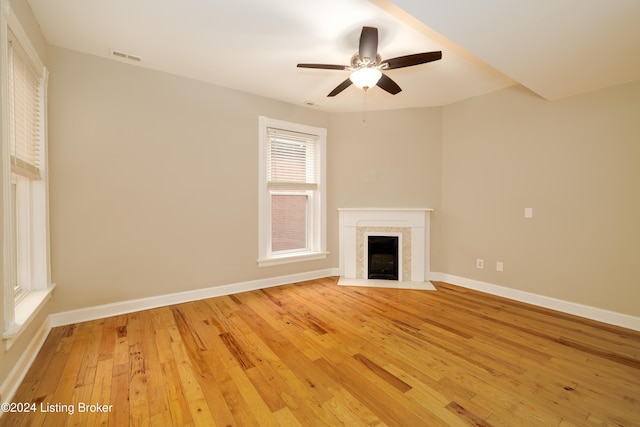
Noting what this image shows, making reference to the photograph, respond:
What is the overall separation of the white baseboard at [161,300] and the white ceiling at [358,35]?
2.60 meters

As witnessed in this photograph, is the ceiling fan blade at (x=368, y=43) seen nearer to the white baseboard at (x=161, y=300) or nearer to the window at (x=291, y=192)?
the window at (x=291, y=192)

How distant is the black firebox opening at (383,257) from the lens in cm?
408

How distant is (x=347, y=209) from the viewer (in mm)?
4133

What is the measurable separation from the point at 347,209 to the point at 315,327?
2.07 m

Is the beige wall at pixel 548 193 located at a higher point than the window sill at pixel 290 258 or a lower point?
higher

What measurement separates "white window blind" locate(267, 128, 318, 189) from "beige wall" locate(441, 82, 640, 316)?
82.0 inches

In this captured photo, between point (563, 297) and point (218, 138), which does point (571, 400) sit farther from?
point (218, 138)

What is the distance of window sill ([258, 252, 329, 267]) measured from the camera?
3682mm

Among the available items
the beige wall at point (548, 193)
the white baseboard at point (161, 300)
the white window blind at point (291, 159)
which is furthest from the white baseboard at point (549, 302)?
the white window blind at point (291, 159)

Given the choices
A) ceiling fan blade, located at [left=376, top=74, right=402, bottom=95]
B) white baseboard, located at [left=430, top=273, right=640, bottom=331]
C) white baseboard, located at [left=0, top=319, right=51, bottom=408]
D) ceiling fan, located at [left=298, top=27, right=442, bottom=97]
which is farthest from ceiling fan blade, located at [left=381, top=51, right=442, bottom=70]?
white baseboard, located at [left=0, top=319, right=51, bottom=408]

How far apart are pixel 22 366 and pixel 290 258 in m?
2.68

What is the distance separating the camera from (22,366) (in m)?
1.76

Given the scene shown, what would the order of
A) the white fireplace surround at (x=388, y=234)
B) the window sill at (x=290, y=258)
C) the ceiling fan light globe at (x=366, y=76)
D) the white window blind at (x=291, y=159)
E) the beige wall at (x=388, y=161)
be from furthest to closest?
the beige wall at (x=388, y=161)
the white fireplace surround at (x=388, y=234)
the white window blind at (x=291, y=159)
the window sill at (x=290, y=258)
the ceiling fan light globe at (x=366, y=76)

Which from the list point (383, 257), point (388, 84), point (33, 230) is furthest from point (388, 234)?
point (33, 230)
